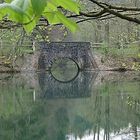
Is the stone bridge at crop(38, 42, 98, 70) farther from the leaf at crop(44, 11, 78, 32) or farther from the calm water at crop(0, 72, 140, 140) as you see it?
the leaf at crop(44, 11, 78, 32)

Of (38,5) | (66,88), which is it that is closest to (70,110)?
(66,88)

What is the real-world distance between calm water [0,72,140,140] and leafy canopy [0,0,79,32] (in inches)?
507

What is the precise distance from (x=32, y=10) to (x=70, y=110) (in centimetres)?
1914

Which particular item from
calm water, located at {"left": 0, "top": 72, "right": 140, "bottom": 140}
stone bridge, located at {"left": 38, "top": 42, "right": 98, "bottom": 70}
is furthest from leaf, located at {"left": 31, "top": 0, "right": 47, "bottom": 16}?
stone bridge, located at {"left": 38, "top": 42, "right": 98, "bottom": 70}

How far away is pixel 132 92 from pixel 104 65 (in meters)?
14.4

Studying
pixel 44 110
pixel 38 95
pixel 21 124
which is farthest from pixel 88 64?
pixel 21 124

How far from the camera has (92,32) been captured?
42.6 m

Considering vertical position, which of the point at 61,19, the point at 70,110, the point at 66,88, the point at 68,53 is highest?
the point at 68,53

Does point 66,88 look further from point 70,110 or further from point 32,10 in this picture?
point 32,10

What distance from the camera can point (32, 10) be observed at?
804 millimetres

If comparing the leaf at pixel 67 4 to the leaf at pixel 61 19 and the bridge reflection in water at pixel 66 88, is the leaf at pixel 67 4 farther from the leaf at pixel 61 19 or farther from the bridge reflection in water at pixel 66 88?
the bridge reflection in water at pixel 66 88

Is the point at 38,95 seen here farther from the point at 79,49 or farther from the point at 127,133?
the point at 79,49

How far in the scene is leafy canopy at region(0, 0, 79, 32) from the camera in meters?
0.77

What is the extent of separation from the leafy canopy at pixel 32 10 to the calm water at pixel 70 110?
1288 cm
